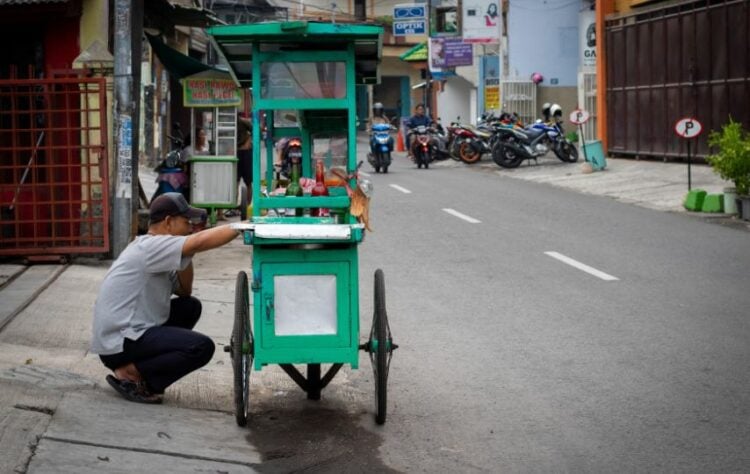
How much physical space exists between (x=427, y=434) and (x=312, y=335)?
2.85 ft

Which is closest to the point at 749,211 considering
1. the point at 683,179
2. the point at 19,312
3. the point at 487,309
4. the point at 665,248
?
the point at 665,248

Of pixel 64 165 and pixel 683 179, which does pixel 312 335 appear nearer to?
pixel 64 165

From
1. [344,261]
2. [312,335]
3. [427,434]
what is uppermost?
[344,261]

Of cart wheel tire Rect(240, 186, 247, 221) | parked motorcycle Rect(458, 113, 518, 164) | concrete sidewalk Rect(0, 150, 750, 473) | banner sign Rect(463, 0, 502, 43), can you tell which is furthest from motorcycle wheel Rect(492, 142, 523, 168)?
concrete sidewalk Rect(0, 150, 750, 473)

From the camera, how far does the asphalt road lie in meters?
6.72

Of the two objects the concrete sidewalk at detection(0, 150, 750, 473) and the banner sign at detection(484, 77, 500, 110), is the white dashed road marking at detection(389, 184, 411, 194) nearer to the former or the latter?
the concrete sidewalk at detection(0, 150, 750, 473)

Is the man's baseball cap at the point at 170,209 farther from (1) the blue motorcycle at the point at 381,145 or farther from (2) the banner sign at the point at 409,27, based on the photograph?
(2) the banner sign at the point at 409,27

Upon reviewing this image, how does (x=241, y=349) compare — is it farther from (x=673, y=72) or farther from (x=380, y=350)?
(x=673, y=72)

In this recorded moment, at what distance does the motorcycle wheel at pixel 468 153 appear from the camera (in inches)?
1385

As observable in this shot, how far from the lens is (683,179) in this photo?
82.9 feet

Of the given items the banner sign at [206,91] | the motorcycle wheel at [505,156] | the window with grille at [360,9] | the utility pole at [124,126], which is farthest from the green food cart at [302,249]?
the window with grille at [360,9]

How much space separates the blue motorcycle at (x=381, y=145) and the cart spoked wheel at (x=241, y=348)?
2490 cm

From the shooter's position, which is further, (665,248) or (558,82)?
(558,82)

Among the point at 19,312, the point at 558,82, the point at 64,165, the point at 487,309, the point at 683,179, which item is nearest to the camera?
the point at 19,312
